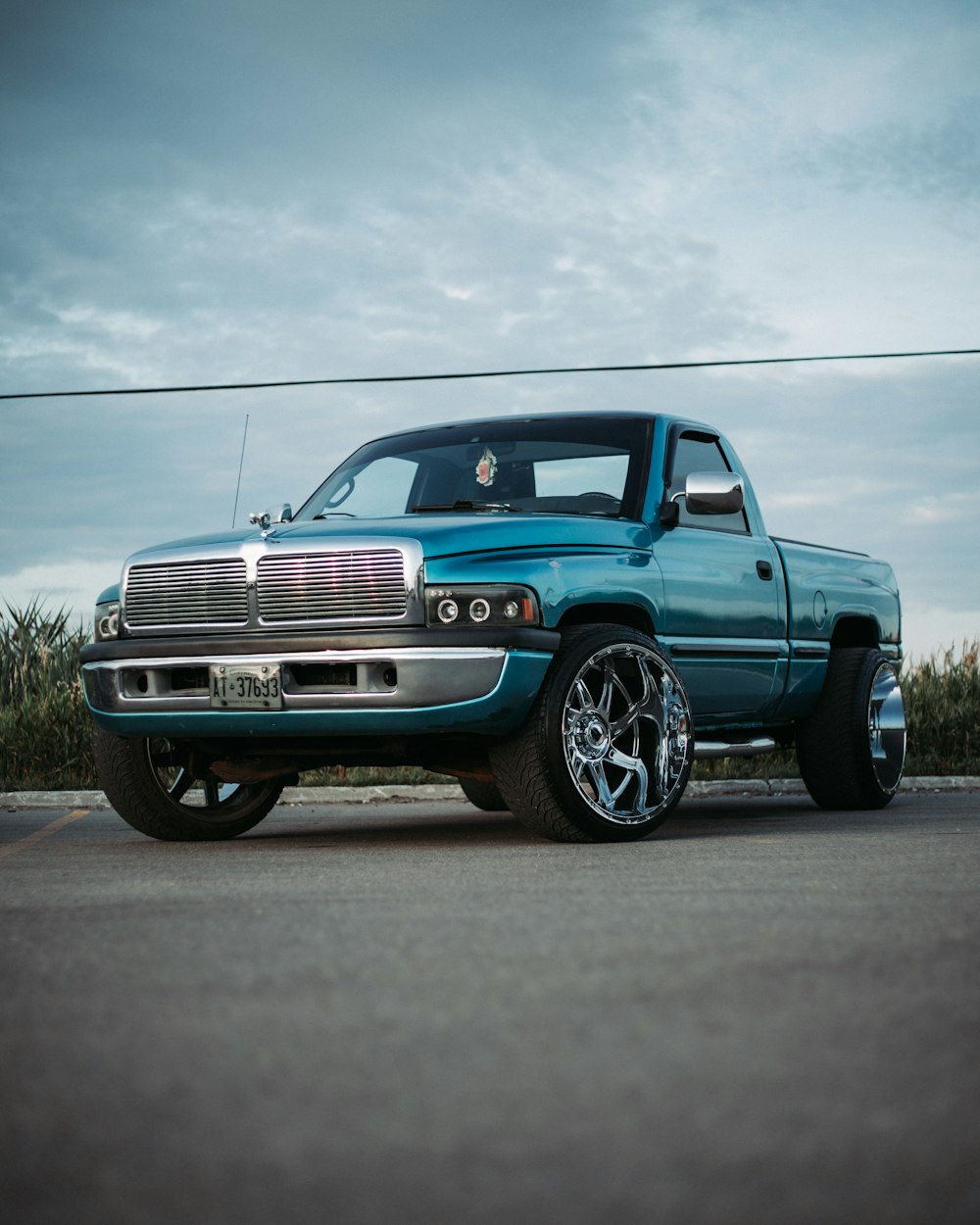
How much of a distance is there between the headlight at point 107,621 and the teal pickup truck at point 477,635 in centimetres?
2

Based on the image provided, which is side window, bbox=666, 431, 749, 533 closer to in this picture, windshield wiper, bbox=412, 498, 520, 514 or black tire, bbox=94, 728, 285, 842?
windshield wiper, bbox=412, 498, 520, 514

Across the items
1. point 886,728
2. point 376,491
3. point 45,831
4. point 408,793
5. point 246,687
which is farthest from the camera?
point 408,793

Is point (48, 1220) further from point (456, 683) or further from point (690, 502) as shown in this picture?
point (690, 502)

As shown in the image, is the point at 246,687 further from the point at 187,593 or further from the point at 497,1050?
the point at 497,1050

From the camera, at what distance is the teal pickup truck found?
7.38 m

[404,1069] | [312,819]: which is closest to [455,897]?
[404,1069]

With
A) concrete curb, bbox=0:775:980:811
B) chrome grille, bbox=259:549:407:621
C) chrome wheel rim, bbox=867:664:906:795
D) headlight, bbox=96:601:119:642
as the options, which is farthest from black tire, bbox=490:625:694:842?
concrete curb, bbox=0:775:980:811

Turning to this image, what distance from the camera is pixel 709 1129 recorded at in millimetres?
2643

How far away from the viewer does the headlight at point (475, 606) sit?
7.38 metres

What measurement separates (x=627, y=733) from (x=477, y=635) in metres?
1.05

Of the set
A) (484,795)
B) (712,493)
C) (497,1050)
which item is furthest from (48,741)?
(497,1050)

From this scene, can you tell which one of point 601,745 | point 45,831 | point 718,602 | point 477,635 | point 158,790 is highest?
point 718,602

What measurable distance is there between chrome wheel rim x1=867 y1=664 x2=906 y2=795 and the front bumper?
366 centimetres

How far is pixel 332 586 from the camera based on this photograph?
7578 millimetres
